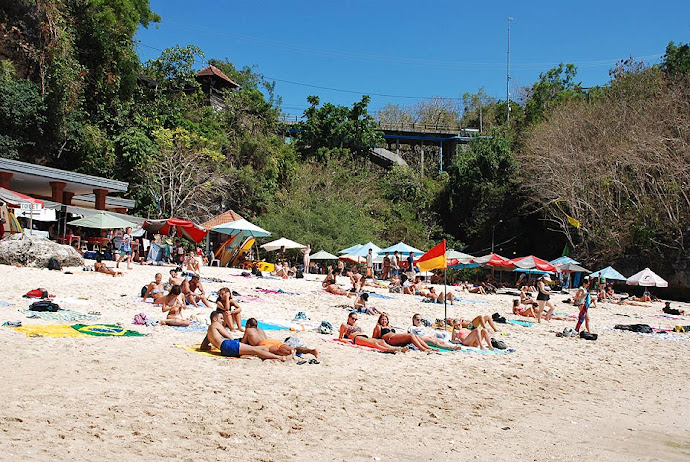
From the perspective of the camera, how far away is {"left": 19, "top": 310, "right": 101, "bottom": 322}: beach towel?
951 centimetres

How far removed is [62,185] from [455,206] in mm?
24975

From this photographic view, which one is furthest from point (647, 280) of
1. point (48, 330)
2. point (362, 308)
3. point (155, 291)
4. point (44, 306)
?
point (48, 330)

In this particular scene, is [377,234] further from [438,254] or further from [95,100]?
[438,254]

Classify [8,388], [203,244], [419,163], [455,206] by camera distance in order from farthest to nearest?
[419,163]
[455,206]
[203,244]
[8,388]

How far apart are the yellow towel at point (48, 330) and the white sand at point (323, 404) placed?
0.67 ft

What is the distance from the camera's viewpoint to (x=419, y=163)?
48.6 meters

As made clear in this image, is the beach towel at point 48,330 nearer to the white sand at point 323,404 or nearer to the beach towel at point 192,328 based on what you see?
the white sand at point 323,404

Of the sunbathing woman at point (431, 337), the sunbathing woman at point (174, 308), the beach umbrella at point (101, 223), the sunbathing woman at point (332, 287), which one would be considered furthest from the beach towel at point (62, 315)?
the beach umbrella at point (101, 223)

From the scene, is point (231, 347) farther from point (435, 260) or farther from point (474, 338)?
point (435, 260)

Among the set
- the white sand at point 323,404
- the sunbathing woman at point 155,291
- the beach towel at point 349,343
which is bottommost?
the white sand at point 323,404

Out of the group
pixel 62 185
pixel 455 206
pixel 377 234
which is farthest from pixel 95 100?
pixel 455 206

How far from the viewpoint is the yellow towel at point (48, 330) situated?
26.9ft

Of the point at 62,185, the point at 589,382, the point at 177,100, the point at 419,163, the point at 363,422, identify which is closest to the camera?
the point at 363,422

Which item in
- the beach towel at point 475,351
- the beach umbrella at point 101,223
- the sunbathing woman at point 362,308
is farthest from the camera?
the beach umbrella at point 101,223
